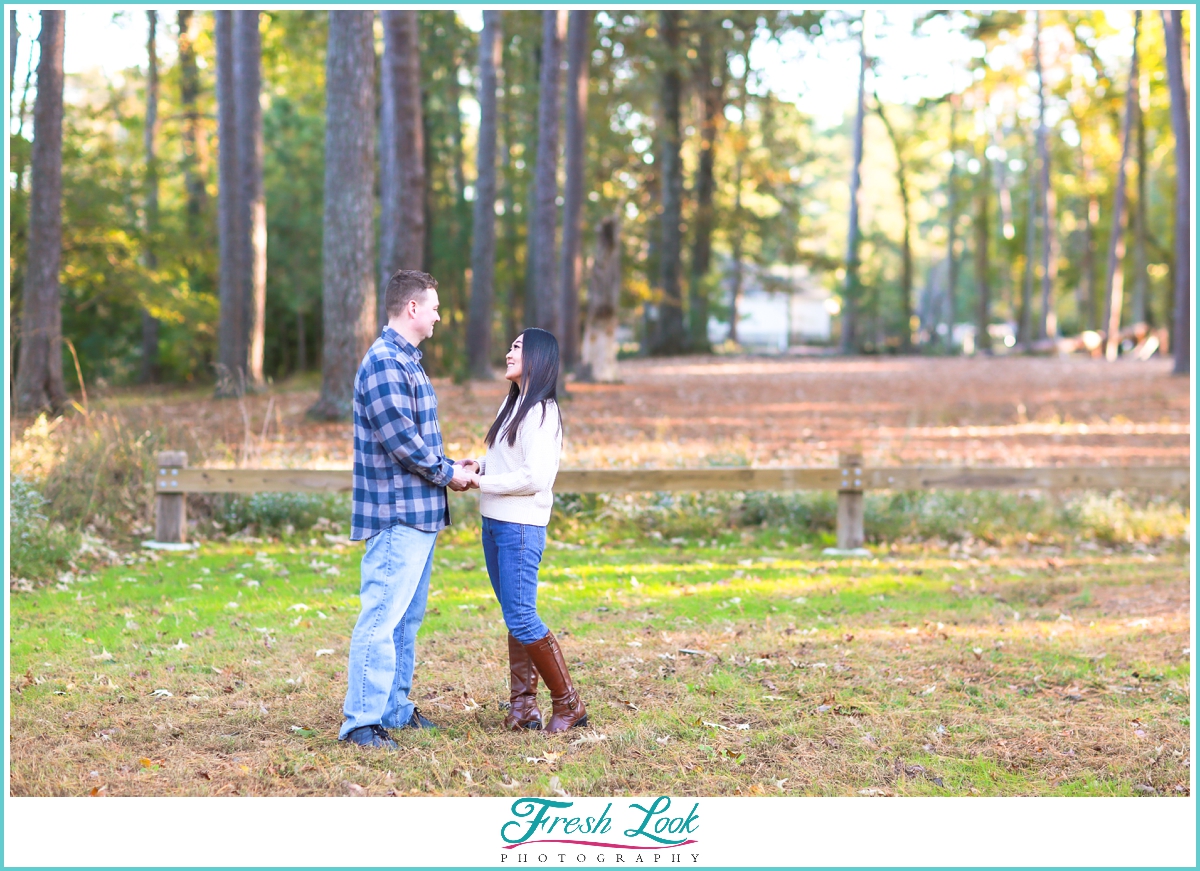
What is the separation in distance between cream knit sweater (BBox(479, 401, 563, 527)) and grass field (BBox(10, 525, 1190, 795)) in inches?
39.7

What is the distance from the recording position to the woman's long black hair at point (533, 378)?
14.3 ft

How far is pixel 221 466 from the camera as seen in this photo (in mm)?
8844

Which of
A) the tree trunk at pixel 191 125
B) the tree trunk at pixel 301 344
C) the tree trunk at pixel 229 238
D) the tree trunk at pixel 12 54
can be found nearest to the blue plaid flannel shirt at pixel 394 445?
the tree trunk at pixel 229 238

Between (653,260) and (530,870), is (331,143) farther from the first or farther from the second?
(653,260)

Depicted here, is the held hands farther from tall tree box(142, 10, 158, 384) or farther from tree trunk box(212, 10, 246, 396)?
tall tree box(142, 10, 158, 384)

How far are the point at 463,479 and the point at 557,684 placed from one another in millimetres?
1002

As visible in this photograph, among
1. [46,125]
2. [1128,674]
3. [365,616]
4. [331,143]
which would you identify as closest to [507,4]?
[365,616]

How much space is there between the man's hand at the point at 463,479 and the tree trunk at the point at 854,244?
2847cm

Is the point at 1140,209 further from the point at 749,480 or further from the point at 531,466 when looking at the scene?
the point at 531,466

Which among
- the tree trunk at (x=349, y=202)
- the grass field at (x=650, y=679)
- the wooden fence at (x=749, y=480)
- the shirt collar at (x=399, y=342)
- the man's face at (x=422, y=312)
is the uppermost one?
the tree trunk at (x=349, y=202)

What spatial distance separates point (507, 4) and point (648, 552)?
4.45 metres

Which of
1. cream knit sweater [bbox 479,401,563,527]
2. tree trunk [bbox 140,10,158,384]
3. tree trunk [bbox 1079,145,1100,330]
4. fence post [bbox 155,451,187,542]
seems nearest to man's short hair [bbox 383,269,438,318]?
cream knit sweater [bbox 479,401,563,527]

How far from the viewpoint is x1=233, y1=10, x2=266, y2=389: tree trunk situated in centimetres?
1628

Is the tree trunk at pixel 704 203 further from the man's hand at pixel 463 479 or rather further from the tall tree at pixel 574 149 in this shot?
the man's hand at pixel 463 479
